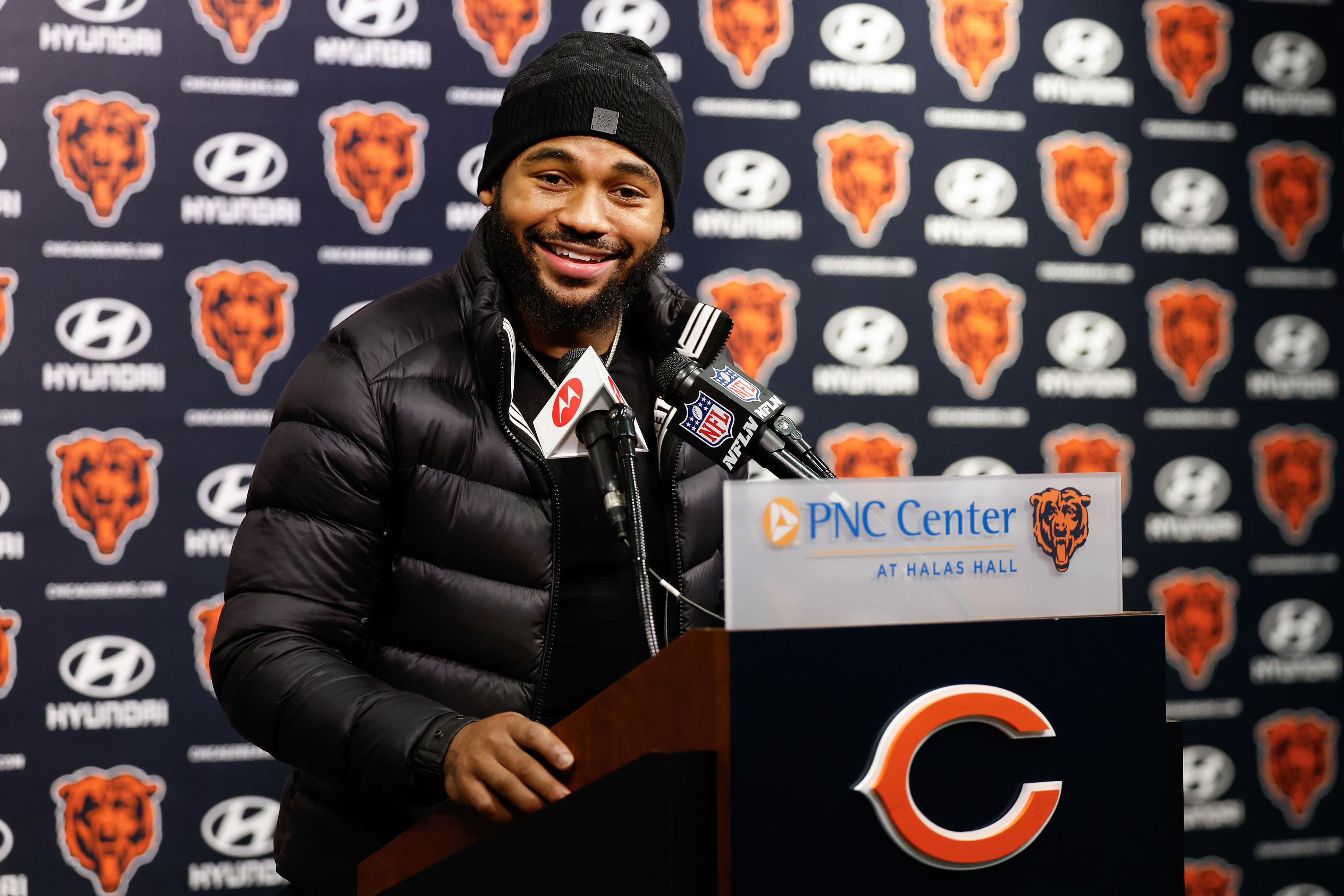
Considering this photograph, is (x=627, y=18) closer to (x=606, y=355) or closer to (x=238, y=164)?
(x=238, y=164)

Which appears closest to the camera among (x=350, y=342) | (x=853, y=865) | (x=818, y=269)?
(x=853, y=865)

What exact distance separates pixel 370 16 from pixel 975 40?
1485mm

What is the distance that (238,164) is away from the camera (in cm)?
226

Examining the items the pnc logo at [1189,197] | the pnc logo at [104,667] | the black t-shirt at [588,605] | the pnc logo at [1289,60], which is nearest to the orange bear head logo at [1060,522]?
the black t-shirt at [588,605]

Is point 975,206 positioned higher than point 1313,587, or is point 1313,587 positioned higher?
point 975,206

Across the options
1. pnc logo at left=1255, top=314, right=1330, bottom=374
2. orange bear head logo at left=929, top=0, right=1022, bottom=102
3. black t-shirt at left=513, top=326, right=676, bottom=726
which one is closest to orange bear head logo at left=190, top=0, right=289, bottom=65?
black t-shirt at left=513, top=326, right=676, bottom=726

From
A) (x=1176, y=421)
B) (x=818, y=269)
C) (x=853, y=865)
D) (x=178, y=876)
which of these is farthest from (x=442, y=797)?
(x=1176, y=421)

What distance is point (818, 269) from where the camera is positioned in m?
2.52

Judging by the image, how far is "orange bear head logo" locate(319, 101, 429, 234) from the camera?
7.63ft

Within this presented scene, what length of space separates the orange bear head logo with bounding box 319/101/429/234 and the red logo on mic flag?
4.92ft

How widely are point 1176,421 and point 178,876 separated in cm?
265

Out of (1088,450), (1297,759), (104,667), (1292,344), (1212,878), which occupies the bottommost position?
(1212,878)

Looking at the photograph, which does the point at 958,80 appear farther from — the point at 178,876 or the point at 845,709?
the point at 178,876

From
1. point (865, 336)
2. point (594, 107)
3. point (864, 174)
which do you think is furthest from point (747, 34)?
point (594, 107)
